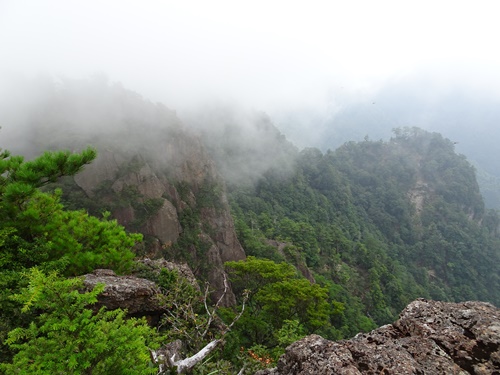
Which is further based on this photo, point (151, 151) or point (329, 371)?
Result: point (151, 151)

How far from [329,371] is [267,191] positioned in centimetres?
8072

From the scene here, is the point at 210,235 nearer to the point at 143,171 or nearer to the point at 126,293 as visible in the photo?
the point at 143,171

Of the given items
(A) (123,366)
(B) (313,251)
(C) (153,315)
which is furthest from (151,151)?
(B) (313,251)

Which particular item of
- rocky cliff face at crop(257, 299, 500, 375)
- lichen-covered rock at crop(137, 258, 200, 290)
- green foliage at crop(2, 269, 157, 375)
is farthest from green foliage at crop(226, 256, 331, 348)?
green foliage at crop(2, 269, 157, 375)

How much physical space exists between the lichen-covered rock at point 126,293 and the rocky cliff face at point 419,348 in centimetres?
576

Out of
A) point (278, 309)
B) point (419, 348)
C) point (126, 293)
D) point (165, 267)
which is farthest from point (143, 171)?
point (419, 348)

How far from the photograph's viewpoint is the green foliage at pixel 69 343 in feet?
15.7

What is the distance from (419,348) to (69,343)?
216 inches

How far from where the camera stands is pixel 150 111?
40531 mm

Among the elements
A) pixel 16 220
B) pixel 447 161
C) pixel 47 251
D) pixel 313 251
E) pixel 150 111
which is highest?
pixel 150 111

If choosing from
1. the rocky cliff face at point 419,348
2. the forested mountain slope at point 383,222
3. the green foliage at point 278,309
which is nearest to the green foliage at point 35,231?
the rocky cliff face at point 419,348

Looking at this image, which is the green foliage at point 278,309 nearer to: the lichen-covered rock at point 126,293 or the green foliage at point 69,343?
the lichen-covered rock at point 126,293

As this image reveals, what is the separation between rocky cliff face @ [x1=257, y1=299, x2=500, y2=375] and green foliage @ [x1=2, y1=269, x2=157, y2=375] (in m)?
2.56

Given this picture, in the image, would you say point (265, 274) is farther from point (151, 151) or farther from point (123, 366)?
point (151, 151)
